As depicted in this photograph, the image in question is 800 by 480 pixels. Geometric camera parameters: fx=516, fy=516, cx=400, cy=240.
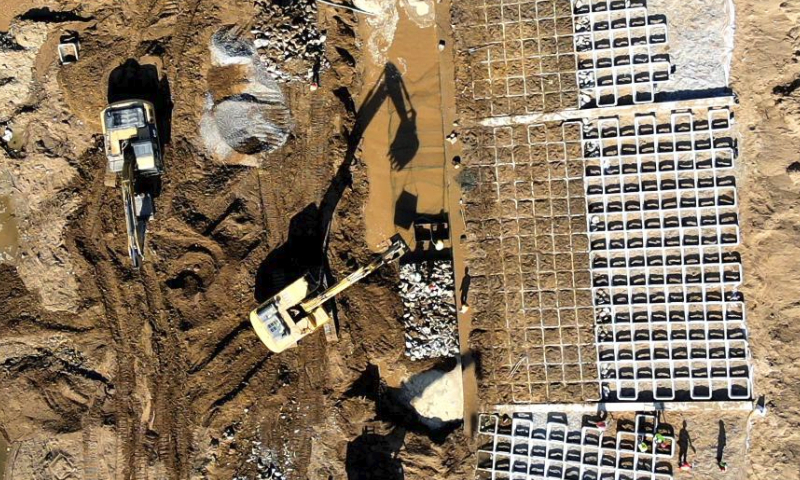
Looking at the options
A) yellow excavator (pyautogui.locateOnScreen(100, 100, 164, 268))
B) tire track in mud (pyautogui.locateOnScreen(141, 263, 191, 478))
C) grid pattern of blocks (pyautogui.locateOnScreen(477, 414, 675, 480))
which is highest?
yellow excavator (pyautogui.locateOnScreen(100, 100, 164, 268))

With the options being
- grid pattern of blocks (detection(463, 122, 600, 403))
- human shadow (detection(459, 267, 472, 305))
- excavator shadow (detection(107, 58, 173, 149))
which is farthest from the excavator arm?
excavator shadow (detection(107, 58, 173, 149))

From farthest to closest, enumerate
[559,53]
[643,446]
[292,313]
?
[559,53], [643,446], [292,313]

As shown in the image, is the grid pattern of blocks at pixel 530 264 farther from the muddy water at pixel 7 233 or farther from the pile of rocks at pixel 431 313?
the muddy water at pixel 7 233

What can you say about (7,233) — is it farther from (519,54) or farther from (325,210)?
(519,54)

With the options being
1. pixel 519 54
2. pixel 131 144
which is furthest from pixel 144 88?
pixel 519 54

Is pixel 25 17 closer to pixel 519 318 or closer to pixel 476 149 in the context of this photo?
pixel 476 149

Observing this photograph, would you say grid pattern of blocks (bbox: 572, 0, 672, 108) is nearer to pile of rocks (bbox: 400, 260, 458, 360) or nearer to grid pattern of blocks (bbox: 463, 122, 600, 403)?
grid pattern of blocks (bbox: 463, 122, 600, 403)

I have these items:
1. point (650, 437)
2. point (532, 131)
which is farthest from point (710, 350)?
point (532, 131)
